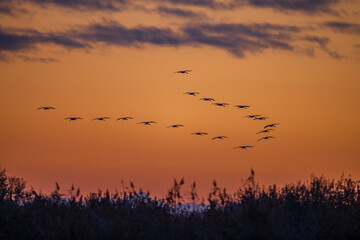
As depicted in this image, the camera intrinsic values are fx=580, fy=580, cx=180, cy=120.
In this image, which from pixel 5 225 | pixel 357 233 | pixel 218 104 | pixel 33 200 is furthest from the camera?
pixel 218 104

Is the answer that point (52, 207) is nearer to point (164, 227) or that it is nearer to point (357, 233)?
point (164, 227)

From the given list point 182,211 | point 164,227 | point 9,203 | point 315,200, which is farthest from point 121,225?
point 315,200

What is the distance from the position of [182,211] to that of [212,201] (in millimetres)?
991

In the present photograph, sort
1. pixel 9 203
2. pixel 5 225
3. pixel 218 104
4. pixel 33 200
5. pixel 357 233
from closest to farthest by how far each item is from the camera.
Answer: pixel 357 233, pixel 5 225, pixel 9 203, pixel 33 200, pixel 218 104

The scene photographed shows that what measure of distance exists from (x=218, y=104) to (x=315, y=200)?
484 centimetres

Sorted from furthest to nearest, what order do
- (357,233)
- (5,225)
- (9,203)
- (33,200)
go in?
(33,200) → (9,203) → (5,225) → (357,233)

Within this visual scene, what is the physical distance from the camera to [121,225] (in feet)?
44.5

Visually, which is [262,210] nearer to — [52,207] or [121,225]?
[121,225]

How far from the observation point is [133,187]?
16.4 metres

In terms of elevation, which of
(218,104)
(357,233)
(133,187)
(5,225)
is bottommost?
(357,233)

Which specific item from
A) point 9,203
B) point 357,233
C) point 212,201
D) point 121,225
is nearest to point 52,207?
point 9,203

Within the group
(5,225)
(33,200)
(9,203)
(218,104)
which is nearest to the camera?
(5,225)

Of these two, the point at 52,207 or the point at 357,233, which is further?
the point at 52,207

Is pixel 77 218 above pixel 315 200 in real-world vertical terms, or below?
below
